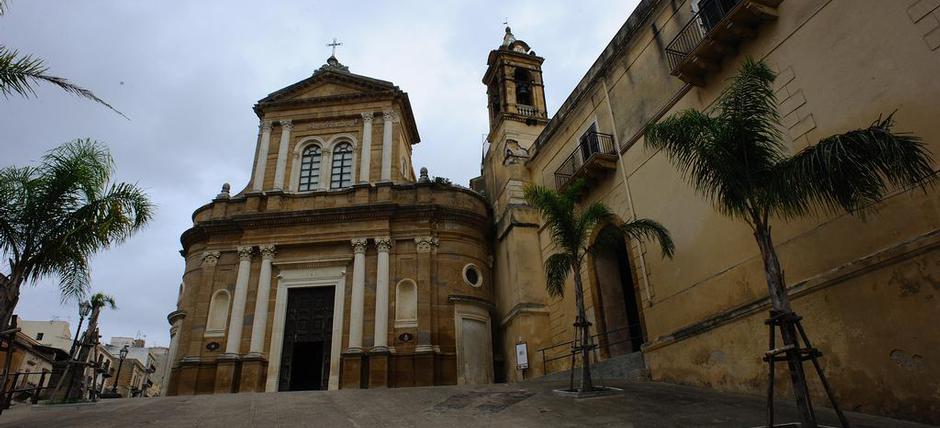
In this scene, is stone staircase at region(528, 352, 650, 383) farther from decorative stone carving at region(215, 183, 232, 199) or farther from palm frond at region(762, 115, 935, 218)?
decorative stone carving at region(215, 183, 232, 199)

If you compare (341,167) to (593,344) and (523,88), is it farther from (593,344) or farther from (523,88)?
(593,344)

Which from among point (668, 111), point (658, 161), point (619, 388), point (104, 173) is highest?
point (668, 111)

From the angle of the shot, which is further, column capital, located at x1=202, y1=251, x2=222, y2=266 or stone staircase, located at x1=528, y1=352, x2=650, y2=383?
column capital, located at x1=202, y1=251, x2=222, y2=266

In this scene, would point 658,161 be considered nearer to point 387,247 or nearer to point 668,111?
point 668,111

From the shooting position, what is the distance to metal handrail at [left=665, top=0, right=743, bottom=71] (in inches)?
450

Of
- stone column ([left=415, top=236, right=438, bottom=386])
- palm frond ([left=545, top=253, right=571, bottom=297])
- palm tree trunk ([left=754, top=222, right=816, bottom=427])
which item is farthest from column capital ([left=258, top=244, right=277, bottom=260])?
palm tree trunk ([left=754, top=222, right=816, bottom=427])

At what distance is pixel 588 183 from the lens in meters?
15.8

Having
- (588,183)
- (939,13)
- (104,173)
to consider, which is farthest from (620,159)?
(104,173)

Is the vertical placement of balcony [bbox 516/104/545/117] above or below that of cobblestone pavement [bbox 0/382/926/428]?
above

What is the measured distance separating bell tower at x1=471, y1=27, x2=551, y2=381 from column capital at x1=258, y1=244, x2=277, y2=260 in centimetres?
831

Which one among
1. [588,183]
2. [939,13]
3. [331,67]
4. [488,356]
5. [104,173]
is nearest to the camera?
[939,13]

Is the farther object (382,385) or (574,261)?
(382,385)

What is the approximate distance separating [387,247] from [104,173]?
1067 cm

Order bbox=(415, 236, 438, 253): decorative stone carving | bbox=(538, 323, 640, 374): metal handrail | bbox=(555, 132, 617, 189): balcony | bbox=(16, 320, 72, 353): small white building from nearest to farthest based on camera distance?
bbox=(538, 323, 640, 374): metal handrail → bbox=(555, 132, 617, 189): balcony → bbox=(415, 236, 438, 253): decorative stone carving → bbox=(16, 320, 72, 353): small white building
